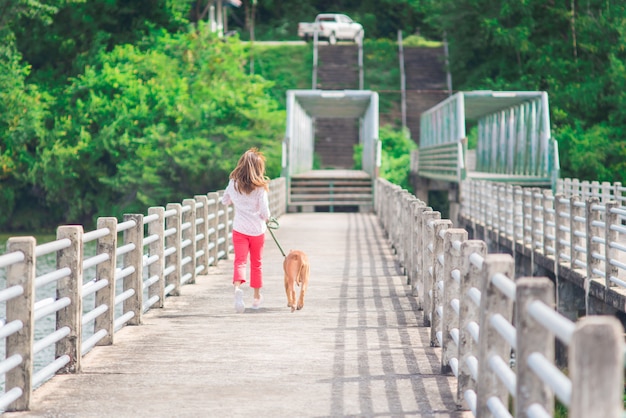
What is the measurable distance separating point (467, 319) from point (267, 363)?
2058mm

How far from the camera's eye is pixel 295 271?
11531mm

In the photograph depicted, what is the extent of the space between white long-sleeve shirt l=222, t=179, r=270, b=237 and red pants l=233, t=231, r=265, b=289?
77 mm

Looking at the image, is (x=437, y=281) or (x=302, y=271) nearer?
(x=437, y=281)

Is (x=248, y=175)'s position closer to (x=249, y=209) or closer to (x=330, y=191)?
(x=249, y=209)

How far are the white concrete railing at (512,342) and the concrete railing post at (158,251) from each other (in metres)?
3.34

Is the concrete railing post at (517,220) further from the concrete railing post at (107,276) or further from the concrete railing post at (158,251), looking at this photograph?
the concrete railing post at (107,276)

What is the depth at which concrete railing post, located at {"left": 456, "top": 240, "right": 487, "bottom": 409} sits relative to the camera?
275 inches

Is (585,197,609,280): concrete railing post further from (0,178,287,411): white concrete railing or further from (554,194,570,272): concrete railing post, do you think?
(0,178,287,411): white concrete railing

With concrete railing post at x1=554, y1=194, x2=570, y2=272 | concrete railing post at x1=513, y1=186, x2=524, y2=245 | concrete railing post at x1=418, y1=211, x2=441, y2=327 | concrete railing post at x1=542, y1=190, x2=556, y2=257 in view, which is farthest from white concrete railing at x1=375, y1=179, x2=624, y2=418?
concrete railing post at x1=513, y1=186, x2=524, y2=245

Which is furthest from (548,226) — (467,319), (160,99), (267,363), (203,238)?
(160,99)

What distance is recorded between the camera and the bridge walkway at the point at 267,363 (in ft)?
23.3

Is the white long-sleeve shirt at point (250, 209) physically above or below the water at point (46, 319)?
above

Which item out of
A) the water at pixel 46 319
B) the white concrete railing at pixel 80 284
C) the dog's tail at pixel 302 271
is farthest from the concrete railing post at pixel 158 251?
the water at pixel 46 319

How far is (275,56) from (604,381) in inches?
2519
